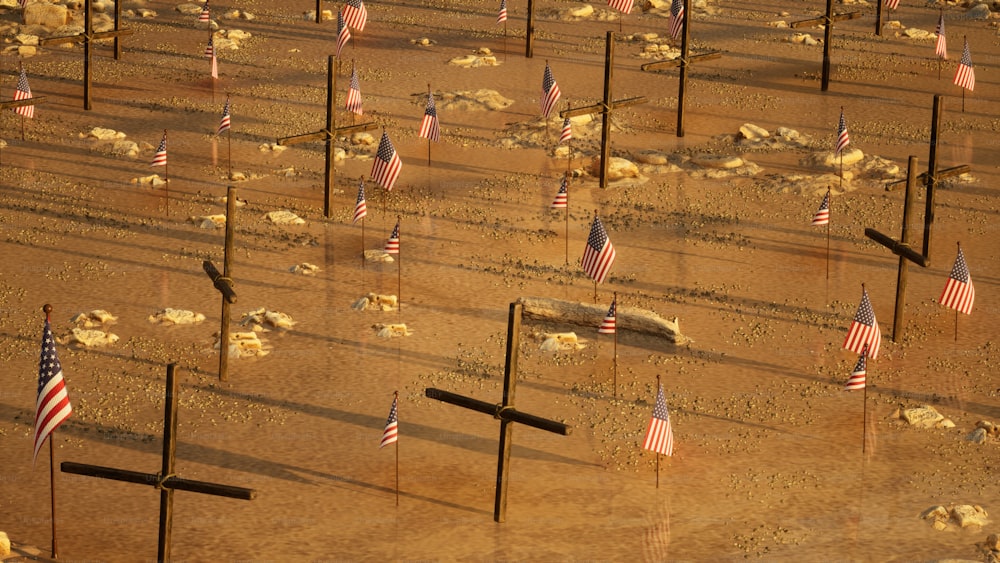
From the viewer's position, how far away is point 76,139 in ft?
192

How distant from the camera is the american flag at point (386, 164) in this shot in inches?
1972

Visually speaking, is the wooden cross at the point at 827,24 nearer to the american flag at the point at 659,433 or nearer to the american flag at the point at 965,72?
the american flag at the point at 965,72

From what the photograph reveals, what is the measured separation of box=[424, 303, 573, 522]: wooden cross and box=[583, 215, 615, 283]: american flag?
33.4 feet

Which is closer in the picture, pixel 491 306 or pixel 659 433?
pixel 659 433

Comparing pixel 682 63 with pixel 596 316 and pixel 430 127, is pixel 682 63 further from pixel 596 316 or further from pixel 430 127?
pixel 596 316

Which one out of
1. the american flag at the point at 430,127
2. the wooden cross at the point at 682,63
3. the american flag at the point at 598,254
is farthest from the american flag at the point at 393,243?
the wooden cross at the point at 682,63

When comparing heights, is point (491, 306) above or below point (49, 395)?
below

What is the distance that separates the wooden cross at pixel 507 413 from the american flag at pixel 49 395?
7.44 m

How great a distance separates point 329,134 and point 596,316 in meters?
11.6

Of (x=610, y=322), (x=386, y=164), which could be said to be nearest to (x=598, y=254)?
(x=610, y=322)

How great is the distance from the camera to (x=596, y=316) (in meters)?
43.8

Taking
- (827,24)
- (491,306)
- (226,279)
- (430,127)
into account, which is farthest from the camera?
(827,24)

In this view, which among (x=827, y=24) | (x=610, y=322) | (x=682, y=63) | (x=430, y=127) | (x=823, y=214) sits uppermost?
(x=827, y=24)

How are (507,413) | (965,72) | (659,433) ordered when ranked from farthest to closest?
1. (965,72)
2. (659,433)
3. (507,413)
